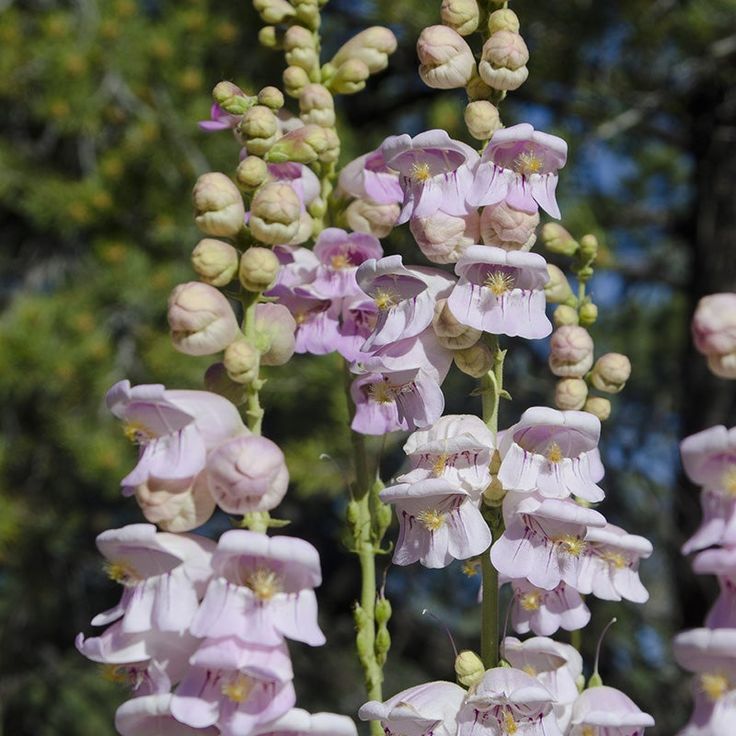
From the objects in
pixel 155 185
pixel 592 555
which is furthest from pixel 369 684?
pixel 155 185

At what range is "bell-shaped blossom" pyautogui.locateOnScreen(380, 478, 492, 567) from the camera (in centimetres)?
65

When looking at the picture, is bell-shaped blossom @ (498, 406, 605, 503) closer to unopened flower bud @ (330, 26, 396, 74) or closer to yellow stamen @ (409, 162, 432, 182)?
yellow stamen @ (409, 162, 432, 182)

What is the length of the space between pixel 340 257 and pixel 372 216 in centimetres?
5

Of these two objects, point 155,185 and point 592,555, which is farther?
point 155,185

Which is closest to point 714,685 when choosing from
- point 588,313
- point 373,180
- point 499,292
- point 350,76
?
point 499,292

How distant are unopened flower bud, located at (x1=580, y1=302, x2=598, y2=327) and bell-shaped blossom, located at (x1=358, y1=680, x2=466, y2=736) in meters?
0.28

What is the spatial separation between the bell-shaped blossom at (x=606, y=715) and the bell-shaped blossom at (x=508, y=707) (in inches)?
1.1

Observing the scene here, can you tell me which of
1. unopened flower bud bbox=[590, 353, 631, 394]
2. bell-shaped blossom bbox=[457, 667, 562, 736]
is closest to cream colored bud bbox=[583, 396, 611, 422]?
unopened flower bud bbox=[590, 353, 631, 394]

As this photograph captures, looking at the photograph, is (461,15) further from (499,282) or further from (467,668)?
(467,668)

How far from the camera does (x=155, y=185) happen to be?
2.56m

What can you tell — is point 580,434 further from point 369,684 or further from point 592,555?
point 369,684

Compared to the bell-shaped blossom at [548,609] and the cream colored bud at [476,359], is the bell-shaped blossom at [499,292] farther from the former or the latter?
the bell-shaped blossom at [548,609]

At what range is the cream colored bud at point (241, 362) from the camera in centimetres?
62

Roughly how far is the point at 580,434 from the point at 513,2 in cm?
195
